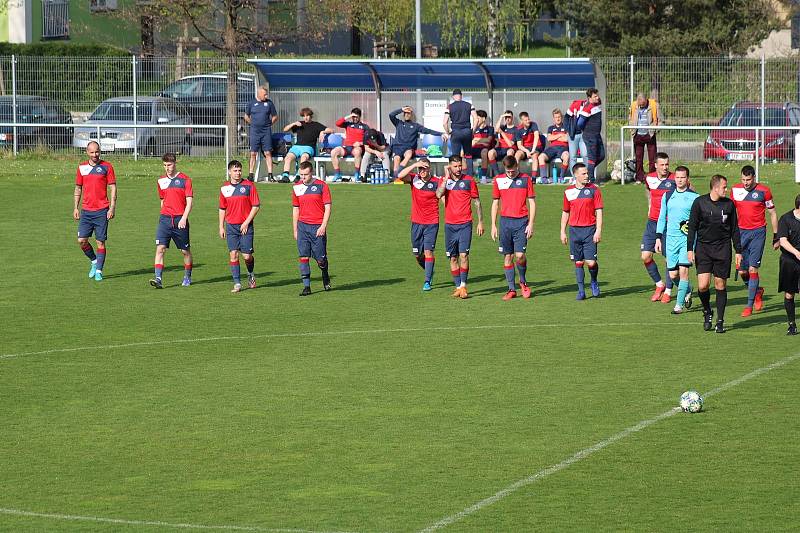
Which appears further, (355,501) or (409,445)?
(409,445)

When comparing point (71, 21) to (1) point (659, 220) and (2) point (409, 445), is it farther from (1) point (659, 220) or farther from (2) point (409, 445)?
(2) point (409, 445)

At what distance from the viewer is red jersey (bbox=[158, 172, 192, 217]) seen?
20859 millimetres

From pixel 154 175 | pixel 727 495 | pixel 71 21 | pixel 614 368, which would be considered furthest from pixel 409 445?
pixel 71 21

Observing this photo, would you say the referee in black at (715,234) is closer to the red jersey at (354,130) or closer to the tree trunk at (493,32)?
the red jersey at (354,130)

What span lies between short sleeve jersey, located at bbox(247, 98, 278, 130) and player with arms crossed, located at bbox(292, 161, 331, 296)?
12.3 m

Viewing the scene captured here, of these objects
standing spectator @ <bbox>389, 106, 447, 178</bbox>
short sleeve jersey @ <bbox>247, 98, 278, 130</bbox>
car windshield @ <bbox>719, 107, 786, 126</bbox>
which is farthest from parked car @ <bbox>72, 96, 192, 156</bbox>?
car windshield @ <bbox>719, 107, 786, 126</bbox>

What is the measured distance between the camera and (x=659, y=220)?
18625mm

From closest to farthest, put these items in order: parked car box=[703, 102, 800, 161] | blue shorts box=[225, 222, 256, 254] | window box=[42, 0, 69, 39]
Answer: blue shorts box=[225, 222, 256, 254] → parked car box=[703, 102, 800, 161] → window box=[42, 0, 69, 39]

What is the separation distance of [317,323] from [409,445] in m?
6.54

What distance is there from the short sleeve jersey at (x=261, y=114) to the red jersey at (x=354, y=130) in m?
1.52

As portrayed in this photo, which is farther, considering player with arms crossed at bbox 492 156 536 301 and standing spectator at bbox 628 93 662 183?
standing spectator at bbox 628 93 662 183

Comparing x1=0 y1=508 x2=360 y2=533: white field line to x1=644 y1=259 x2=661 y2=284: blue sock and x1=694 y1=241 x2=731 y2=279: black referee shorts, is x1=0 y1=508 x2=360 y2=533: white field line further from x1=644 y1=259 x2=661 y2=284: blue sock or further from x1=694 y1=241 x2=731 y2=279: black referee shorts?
x1=644 y1=259 x2=661 y2=284: blue sock

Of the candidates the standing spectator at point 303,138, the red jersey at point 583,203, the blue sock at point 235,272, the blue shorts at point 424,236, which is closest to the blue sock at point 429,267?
the blue shorts at point 424,236

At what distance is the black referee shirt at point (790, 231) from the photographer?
1659 centimetres
